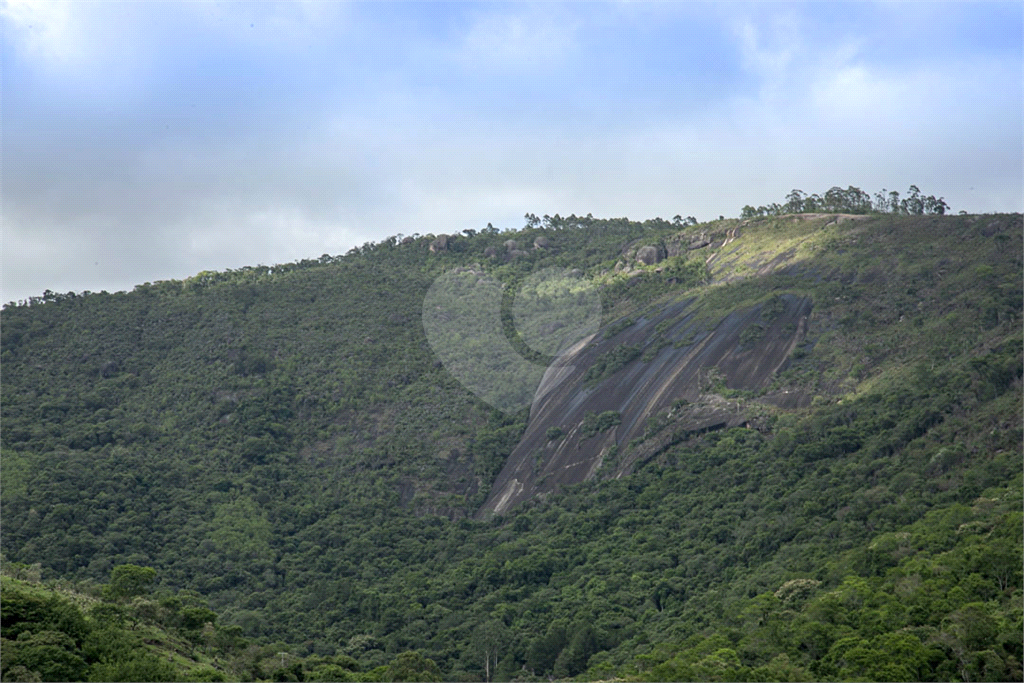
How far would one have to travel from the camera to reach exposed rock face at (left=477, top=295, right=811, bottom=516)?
77.9m

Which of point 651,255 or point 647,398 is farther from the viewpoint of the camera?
point 651,255

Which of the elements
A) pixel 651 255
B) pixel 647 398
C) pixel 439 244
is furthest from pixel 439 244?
pixel 647 398

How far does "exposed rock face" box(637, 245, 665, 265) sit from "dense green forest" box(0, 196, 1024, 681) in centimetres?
64

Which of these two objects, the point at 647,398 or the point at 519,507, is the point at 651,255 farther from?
the point at 519,507

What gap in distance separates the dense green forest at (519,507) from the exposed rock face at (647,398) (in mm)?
1109

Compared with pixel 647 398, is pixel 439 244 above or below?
above

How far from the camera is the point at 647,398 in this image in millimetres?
81625

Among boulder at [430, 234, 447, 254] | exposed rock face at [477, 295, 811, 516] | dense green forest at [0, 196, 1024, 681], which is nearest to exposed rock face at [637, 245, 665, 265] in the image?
dense green forest at [0, 196, 1024, 681]

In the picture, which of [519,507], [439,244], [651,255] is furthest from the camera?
[439,244]

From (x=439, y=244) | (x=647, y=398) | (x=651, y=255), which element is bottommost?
(x=647, y=398)

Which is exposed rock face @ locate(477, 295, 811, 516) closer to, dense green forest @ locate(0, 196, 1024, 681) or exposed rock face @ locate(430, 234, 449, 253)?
dense green forest @ locate(0, 196, 1024, 681)

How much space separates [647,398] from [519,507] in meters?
11.9

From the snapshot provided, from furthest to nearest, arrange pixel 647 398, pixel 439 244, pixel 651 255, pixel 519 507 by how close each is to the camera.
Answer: pixel 439 244 → pixel 651 255 → pixel 647 398 → pixel 519 507

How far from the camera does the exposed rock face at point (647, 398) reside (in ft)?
255
